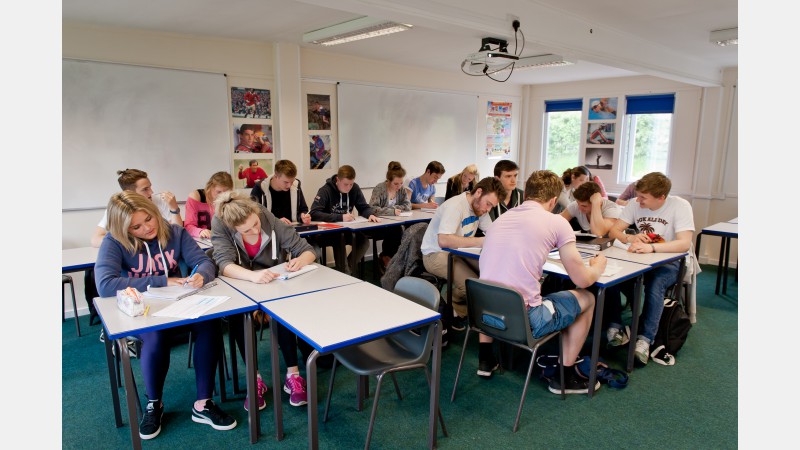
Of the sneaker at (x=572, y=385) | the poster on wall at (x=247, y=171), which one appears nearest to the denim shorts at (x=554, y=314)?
the sneaker at (x=572, y=385)

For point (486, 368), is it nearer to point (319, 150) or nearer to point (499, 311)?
point (499, 311)

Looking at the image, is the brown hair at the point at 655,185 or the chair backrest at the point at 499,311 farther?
the brown hair at the point at 655,185

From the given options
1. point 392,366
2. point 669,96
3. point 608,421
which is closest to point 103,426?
point 392,366

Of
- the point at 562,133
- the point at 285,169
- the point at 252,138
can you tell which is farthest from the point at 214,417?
the point at 562,133

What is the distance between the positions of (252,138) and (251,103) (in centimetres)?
36

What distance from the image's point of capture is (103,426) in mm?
2492

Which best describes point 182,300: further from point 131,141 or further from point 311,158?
point 311,158

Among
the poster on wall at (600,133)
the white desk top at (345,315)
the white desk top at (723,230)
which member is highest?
the poster on wall at (600,133)

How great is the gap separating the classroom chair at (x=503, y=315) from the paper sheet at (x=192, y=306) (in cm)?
127

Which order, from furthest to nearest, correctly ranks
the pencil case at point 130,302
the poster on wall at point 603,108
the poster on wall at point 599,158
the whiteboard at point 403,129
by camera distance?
1. the poster on wall at point 599,158
2. the poster on wall at point 603,108
3. the whiteboard at point 403,129
4. the pencil case at point 130,302

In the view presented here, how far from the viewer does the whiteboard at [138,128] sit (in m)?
4.15

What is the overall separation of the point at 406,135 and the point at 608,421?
4600 mm

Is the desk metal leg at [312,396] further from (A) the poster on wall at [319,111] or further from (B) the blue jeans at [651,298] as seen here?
(A) the poster on wall at [319,111]

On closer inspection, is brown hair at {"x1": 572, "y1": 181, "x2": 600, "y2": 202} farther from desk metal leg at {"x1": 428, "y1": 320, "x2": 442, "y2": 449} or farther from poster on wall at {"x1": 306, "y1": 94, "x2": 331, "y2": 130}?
poster on wall at {"x1": 306, "y1": 94, "x2": 331, "y2": 130}
